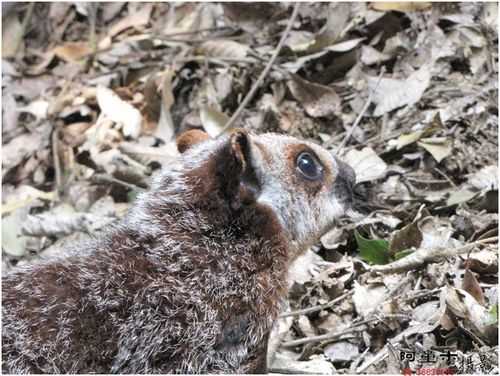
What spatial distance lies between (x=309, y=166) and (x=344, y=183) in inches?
17.1

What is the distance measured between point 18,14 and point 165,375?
28.9ft

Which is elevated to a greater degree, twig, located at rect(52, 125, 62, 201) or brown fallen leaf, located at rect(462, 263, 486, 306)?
brown fallen leaf, located at rect(462, 263, 486, 306)

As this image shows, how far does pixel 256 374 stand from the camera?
5.30 metres

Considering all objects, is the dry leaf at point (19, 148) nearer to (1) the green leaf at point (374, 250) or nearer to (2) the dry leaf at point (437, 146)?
(2) the dry leaf at point (437, 146)

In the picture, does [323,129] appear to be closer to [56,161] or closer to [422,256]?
[422,256]

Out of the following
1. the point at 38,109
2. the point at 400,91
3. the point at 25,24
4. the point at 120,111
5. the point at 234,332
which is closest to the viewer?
the point at 234,332

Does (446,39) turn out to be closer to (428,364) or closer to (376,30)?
(376,30)

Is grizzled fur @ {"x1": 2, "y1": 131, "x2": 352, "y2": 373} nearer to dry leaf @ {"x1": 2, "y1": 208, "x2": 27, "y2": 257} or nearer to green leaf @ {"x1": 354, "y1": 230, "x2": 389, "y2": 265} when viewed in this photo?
green leaf @ {"x1": 354, "y1": 230, "x2": 389, "y2": 265}

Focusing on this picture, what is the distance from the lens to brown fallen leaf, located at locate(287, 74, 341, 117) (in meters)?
8.82

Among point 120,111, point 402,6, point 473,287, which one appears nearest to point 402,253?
point 473,287

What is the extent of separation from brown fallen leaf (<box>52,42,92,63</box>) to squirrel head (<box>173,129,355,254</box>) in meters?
5.89

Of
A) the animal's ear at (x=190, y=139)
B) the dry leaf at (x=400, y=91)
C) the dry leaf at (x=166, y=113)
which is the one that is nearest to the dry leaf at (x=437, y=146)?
the dry leaf at (x=400, y=91)

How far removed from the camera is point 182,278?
521 centimetres

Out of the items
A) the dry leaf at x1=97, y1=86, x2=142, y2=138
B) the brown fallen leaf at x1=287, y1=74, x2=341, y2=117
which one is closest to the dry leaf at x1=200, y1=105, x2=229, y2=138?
the brown fallen leaf at x1=287, y1=74, x2=341, y2=117
